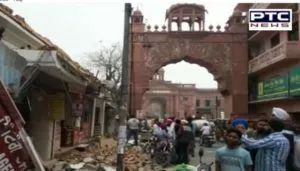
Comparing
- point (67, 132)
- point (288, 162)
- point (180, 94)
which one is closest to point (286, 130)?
point (288, 162)

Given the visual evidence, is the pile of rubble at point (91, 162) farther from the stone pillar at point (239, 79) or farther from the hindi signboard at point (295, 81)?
the stone pillar at point (239, 79)

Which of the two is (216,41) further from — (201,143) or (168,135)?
(168,135)

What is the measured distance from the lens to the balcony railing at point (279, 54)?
2648 cm

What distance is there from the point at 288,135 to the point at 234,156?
0.77m

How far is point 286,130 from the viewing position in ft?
18.7

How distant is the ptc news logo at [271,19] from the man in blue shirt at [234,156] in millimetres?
19127

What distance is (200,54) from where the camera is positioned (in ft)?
120

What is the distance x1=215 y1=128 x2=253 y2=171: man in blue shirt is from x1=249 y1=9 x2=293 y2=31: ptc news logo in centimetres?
1913

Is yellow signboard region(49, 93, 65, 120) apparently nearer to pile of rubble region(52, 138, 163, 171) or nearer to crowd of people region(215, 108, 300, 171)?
pile of rubble region(52, 138, 163, 171)

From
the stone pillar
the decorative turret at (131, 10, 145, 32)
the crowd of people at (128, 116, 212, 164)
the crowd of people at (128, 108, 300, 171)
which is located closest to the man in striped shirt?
the crowd of people at (128, 108, 300, 171)

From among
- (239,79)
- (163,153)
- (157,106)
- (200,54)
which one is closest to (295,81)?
(163,153)

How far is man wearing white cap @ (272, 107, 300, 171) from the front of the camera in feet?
18.4

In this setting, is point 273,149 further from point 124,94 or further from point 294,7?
point 294,7

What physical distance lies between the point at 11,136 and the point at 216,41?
3326 centimetres
